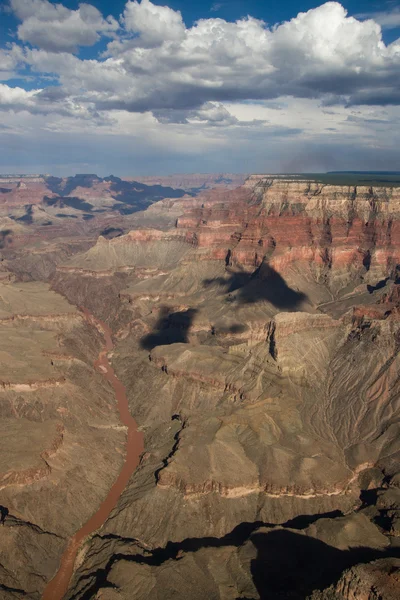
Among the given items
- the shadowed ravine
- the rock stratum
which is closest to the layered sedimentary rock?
the rock stratum

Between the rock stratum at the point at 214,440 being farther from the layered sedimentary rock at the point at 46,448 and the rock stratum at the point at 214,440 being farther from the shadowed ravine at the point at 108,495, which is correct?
the shadowed ravine at the point at 108,495

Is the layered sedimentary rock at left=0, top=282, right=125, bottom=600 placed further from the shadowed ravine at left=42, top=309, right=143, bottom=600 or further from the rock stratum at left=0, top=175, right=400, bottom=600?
the shadowed ravine at left=42, top=309, right=143, bottom=600

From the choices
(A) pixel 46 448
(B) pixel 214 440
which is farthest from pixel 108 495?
(B) pixel 214 440

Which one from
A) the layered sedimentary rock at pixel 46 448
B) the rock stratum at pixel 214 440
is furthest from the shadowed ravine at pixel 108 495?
the rock stratum at pixel 214 440

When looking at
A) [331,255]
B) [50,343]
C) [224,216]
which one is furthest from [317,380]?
[224,216]

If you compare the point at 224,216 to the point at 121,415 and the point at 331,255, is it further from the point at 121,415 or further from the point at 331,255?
the point at 121,415

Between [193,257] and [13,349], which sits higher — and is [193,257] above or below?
above
